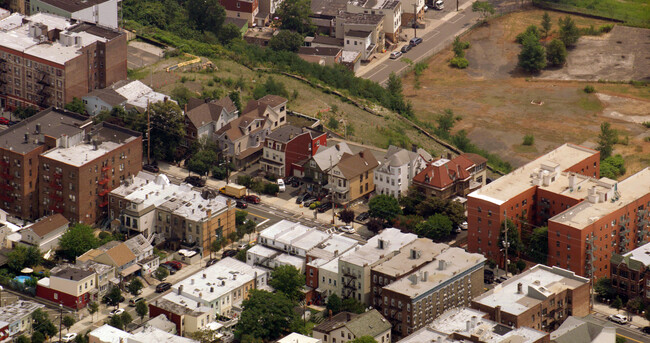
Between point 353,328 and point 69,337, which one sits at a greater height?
point 353,328

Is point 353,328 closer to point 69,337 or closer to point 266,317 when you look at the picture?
point 266,317

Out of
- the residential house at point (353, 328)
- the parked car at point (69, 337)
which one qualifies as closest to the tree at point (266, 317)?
the residential house at point (353, 328)

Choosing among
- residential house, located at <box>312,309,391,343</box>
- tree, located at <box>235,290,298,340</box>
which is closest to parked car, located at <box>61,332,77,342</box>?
tree, located at <box>235,290,298,340</box>

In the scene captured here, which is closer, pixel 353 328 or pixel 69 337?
pixel 353 328

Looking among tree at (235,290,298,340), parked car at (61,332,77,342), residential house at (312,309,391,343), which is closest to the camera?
residential house at (312,309,391,343)

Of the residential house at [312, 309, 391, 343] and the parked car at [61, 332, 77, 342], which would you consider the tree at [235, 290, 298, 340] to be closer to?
the residential house at [312, 309, 391, 343]

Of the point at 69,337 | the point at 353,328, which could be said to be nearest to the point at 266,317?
the point at 353,328
